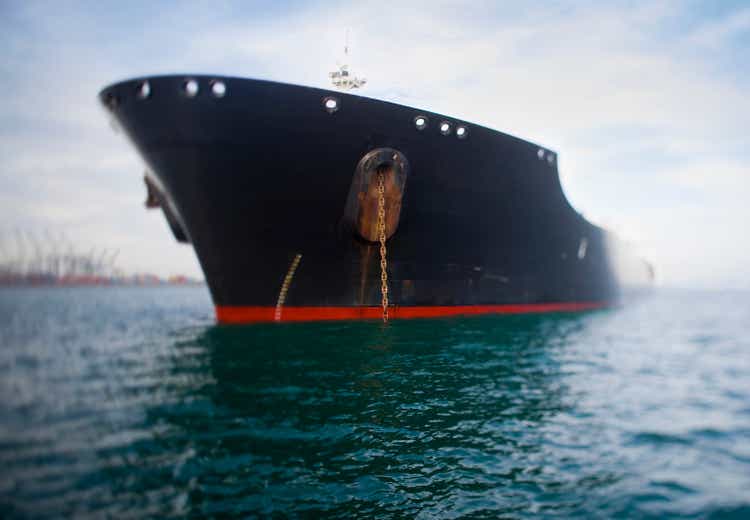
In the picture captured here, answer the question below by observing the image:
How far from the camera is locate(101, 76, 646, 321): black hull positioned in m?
10.7

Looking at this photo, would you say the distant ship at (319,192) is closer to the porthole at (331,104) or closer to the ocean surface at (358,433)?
the porthole at (331,104)

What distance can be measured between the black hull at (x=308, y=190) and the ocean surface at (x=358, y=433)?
257 cm

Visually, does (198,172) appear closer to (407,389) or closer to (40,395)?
(40,395)

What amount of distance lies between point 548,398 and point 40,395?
22.8 ft

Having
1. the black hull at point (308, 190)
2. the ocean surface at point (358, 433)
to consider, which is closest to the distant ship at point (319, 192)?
the black hull at point (308, 190)

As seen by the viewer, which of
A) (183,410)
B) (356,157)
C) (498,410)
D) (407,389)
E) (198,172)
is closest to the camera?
(183,410)

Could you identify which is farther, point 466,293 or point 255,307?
point 466,293

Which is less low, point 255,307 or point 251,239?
point 251,239

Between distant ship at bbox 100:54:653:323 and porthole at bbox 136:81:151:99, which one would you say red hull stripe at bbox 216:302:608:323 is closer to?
distant ship at bbox 100:54:653:323

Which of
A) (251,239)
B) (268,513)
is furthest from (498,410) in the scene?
(251,239)

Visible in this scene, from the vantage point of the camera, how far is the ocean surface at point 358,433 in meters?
3.79

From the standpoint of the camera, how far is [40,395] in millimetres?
6039

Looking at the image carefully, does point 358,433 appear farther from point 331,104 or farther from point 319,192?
point 331,104

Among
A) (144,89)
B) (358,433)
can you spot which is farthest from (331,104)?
(358,433)
